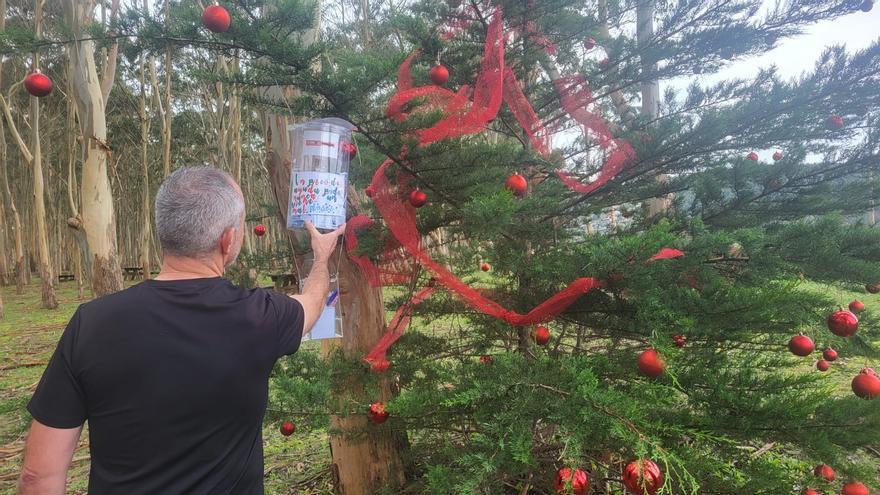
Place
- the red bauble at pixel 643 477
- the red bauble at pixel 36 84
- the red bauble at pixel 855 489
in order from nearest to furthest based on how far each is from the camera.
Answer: the red bauble at pixel 643 477
the red bauble at pixel 855 489
the red bauble at pixel 36 84

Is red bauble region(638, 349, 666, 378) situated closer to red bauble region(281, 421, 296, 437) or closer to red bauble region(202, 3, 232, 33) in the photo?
red bauble region(281, 421, 296, 437)

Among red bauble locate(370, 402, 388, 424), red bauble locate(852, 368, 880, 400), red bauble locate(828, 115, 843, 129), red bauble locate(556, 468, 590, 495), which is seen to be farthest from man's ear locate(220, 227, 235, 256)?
red bauble locate(828, 115, 843, 129)

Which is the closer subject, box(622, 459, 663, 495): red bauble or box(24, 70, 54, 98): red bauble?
box(622, 459, 663, 495): red bauble

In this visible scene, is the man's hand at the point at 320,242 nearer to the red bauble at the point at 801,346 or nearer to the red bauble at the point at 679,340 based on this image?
the red bauble at the point at 679,340

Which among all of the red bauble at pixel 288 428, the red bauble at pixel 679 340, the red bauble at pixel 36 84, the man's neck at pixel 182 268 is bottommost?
the red bauble at pixel 288 428

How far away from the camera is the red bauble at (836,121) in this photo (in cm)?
227

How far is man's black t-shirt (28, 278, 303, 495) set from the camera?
1.36 meters

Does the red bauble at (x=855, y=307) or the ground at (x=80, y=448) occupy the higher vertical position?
the red bauble at (x=855, y=307)

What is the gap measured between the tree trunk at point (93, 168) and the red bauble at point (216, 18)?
20.6 feet

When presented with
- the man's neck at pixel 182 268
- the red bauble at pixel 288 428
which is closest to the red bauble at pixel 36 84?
the man's neck at pixel 182 268

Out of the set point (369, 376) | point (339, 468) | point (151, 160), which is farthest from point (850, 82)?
point (151, 160)

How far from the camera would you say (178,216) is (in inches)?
57.0

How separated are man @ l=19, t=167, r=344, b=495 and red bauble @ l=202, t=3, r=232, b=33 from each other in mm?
537

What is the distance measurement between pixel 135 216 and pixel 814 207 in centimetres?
3203
